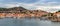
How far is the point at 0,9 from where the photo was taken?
112500mm

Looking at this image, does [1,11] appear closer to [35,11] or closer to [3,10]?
[3,10]

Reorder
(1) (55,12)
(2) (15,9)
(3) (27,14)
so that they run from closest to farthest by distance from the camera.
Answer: (1) (55,12), (3) (27,14), (2) (15,9)

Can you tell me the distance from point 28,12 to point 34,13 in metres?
3.11

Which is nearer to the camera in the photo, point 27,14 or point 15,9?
point 27,14

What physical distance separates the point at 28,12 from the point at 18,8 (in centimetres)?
1686

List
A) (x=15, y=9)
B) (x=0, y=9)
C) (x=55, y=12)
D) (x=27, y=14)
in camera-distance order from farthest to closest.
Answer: (x=15, y=9), (x=0, y=9), (x=27, y=14), (x=55, y=12)

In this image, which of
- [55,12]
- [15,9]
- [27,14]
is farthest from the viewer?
[15,9]

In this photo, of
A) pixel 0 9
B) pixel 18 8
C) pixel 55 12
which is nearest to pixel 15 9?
pixel 18 8

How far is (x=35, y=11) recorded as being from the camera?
115062mm

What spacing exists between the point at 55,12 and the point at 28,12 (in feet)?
104

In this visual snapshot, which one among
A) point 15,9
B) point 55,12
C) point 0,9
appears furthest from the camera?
point 15,9

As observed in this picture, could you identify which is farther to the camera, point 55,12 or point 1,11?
point 1,11

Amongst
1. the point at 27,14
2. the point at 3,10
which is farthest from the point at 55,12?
the point at 3,10

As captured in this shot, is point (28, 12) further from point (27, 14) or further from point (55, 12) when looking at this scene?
point (55, 12)
